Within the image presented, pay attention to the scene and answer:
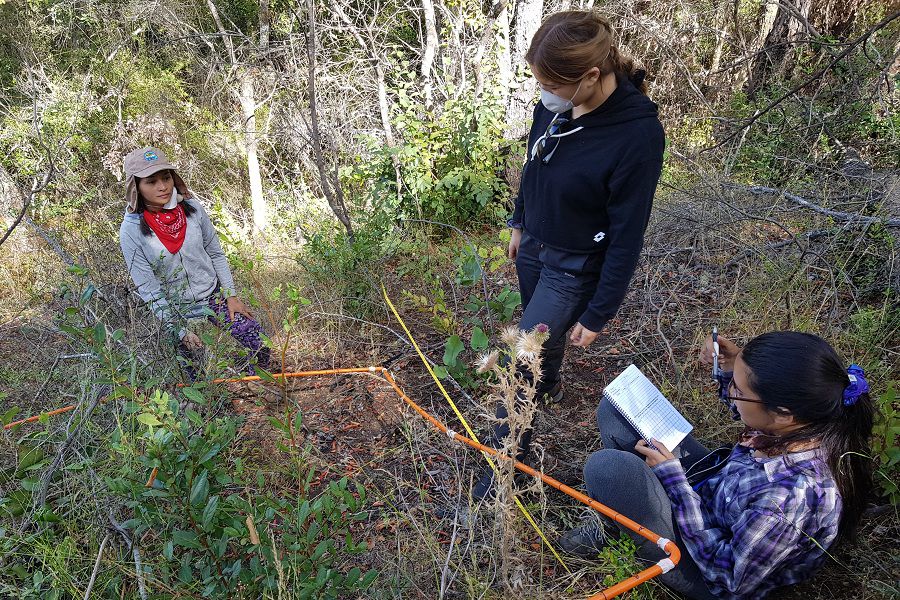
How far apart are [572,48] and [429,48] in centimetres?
407

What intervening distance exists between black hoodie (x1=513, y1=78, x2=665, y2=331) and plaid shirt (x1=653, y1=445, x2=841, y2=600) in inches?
27.0

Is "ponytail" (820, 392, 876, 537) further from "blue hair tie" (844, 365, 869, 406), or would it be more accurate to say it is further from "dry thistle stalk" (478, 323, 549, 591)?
"dry thistle stalk" (478, 323, 549, 591)

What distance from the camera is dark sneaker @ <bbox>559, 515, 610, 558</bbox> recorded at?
189 cm

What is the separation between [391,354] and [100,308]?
5.38 ft

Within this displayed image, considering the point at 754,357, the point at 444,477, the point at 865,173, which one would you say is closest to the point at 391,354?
the point at 444,477

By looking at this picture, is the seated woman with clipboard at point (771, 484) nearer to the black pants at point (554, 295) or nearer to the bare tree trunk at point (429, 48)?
the black pants at point (554, 295)

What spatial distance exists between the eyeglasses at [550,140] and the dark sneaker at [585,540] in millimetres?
1352

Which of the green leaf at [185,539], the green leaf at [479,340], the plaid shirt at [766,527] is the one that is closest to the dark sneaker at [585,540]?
the plaid shirt at [766,527]

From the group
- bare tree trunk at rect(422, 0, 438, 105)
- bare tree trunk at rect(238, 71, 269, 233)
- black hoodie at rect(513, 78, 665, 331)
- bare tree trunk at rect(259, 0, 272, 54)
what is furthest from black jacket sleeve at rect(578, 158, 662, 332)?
bare tree trunk at rect(259, 0, 272, 54)

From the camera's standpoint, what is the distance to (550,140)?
194 cm

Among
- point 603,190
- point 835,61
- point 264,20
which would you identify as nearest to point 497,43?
point 835,61

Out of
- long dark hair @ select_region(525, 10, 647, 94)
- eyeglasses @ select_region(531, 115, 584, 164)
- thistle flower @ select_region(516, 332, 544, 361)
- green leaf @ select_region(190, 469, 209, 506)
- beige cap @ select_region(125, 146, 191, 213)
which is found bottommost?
green leaf @ select_region(190, 469, 209, 506)

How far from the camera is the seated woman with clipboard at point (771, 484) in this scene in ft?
4.70

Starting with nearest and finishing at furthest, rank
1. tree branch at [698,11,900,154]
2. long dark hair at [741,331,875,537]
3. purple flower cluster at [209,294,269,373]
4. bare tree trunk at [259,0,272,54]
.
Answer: long dark hair at [741,331,875,537]
purple flower cluster at [209,294,269,373]
tree branch at [698,11,900,154]
bare tree trunk at [259,0,272,54]
